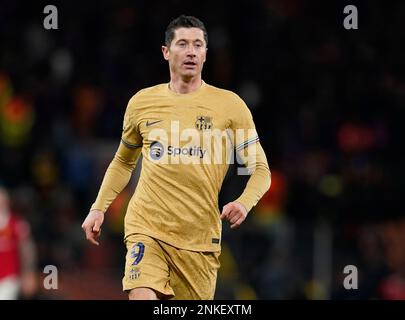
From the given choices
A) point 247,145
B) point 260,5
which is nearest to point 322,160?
point 260,5

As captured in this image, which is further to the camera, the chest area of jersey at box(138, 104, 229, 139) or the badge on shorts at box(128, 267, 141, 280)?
the chest area of jersey at box(138, 104, 229, 139)

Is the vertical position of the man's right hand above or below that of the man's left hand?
below

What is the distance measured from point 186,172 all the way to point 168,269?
640 mm

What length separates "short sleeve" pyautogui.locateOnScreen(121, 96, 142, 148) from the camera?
26.2 ft

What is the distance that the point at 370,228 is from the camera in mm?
14594

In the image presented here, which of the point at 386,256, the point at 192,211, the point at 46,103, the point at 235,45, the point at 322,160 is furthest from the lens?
the point at 235,45

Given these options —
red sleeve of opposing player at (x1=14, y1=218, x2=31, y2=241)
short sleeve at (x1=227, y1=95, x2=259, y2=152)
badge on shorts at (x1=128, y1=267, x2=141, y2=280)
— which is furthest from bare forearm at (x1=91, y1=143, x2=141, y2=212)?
red sleeve of opposing player at (x1=14, y1=218, x2=31, y2=241)

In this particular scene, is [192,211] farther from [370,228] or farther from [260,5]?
[260,5]

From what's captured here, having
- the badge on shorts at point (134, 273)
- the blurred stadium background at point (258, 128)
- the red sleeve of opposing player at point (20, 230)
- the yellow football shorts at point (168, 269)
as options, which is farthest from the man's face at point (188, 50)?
the red sleeve of opposing player at point (20, 230)

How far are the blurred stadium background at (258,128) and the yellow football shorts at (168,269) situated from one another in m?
5.46

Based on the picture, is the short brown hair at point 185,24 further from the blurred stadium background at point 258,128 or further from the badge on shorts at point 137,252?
the blurred stadium background at point 258,128

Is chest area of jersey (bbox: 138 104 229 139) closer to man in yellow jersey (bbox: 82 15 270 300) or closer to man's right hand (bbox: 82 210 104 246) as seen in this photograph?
man in yellow jersey (bbox: 82 15 270 300)

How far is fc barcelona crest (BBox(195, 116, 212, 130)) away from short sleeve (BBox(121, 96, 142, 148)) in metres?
0.44

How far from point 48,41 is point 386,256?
274 inches
